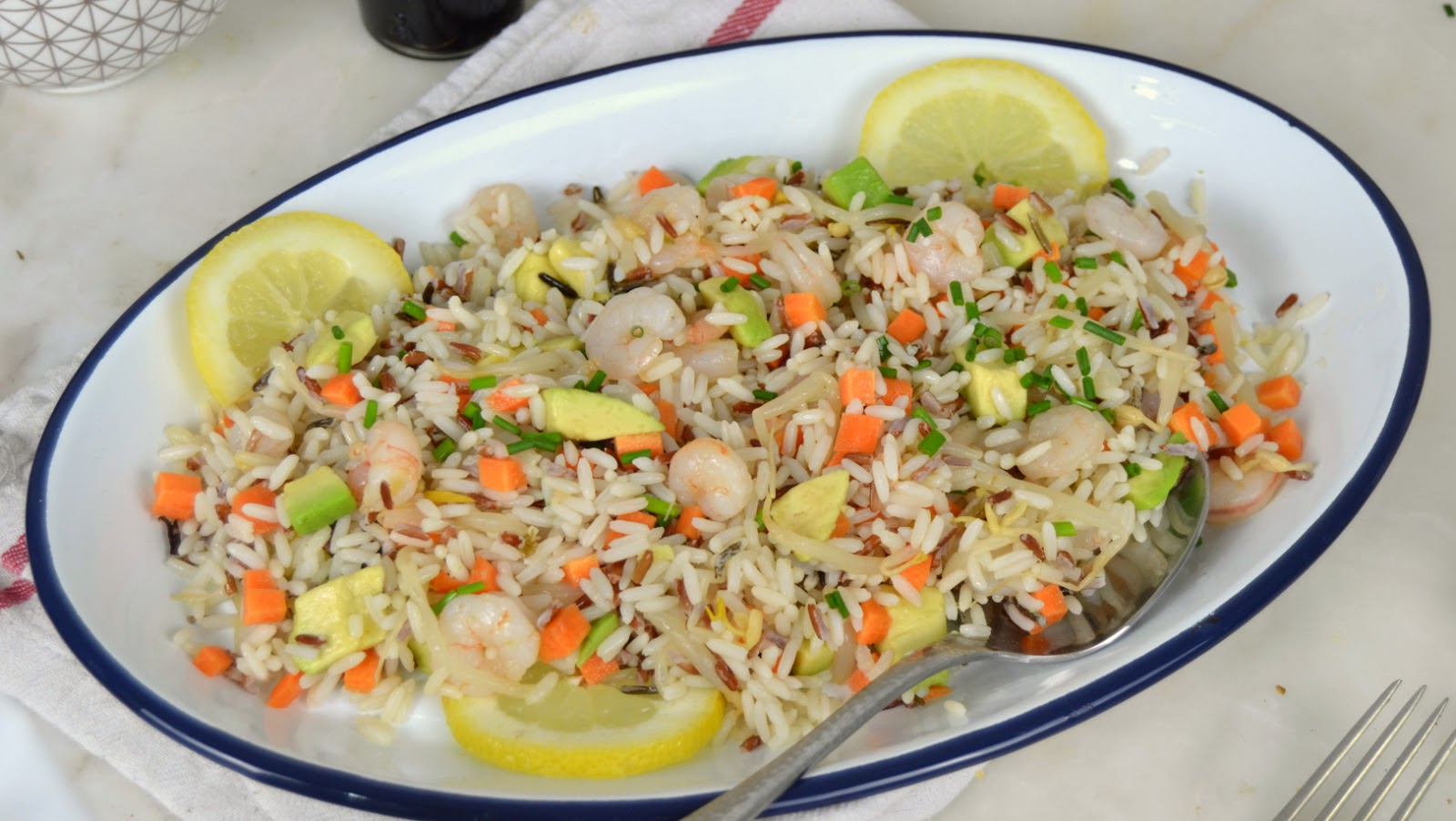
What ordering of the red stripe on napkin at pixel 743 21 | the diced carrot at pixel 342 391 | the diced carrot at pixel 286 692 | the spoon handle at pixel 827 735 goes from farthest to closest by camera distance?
1. the red stripe on napkin at pixel 743 21
2. the diced carrot at pixel 342 391
3. the diced carrot at pixel 286 692
4. the spoon handle at pixel 827 735

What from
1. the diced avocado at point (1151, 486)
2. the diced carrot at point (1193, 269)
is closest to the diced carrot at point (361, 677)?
the diced avocado at point (1151, 486)

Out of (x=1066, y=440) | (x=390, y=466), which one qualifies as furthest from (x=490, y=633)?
(x=1066, y=440)

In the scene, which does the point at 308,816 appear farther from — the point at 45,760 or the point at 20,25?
the point at 20,25

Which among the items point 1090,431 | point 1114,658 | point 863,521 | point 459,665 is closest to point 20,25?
point 459,665

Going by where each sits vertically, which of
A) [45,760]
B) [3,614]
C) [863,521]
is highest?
[863,521]

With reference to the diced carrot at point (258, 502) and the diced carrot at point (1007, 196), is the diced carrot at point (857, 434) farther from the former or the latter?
the diced carrot at point (258, 502)

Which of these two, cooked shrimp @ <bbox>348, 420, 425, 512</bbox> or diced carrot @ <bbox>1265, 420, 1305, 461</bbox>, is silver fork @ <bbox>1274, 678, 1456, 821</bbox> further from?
cooked shrimp @ <bbox>348, 420, 425, 512</bbox>

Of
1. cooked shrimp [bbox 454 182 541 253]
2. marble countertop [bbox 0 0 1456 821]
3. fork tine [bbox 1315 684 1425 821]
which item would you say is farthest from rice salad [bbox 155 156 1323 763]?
fork tine [bbox 1315 684 1425 821]
